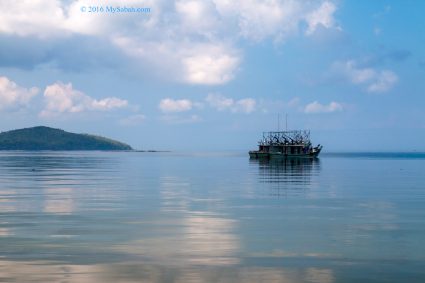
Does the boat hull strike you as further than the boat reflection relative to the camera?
Yes

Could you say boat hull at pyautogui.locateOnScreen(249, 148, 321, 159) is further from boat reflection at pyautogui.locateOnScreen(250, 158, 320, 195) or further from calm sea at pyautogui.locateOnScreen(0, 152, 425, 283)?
calm sea at pyautogui.locateOnScreen(0, 152, 425, 283)

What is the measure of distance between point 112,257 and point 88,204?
16.4m

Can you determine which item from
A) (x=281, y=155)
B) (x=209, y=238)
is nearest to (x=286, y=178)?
(x=209, y=238)

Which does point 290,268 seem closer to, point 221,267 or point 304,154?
point 221,267

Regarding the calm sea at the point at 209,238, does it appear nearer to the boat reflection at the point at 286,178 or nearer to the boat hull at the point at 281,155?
the boat reflection at the point at 286,178

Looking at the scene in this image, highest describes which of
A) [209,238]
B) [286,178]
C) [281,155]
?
[281,155]

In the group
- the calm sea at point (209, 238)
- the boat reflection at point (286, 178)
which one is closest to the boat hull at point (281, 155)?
the boat reflection at point (286, 178)

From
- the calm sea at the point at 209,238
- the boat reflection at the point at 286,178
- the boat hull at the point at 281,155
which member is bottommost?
the calm sea at the point at 209,238

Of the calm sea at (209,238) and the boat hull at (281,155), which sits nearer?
the calm sea at (209,238)

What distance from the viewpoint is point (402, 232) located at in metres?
23.9

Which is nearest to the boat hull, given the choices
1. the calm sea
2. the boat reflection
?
the boat reflection

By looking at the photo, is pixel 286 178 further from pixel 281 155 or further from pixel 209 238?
pixel 281 155

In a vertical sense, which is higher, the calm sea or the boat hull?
the boat hull

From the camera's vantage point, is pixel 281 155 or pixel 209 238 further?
pixel 281 155
